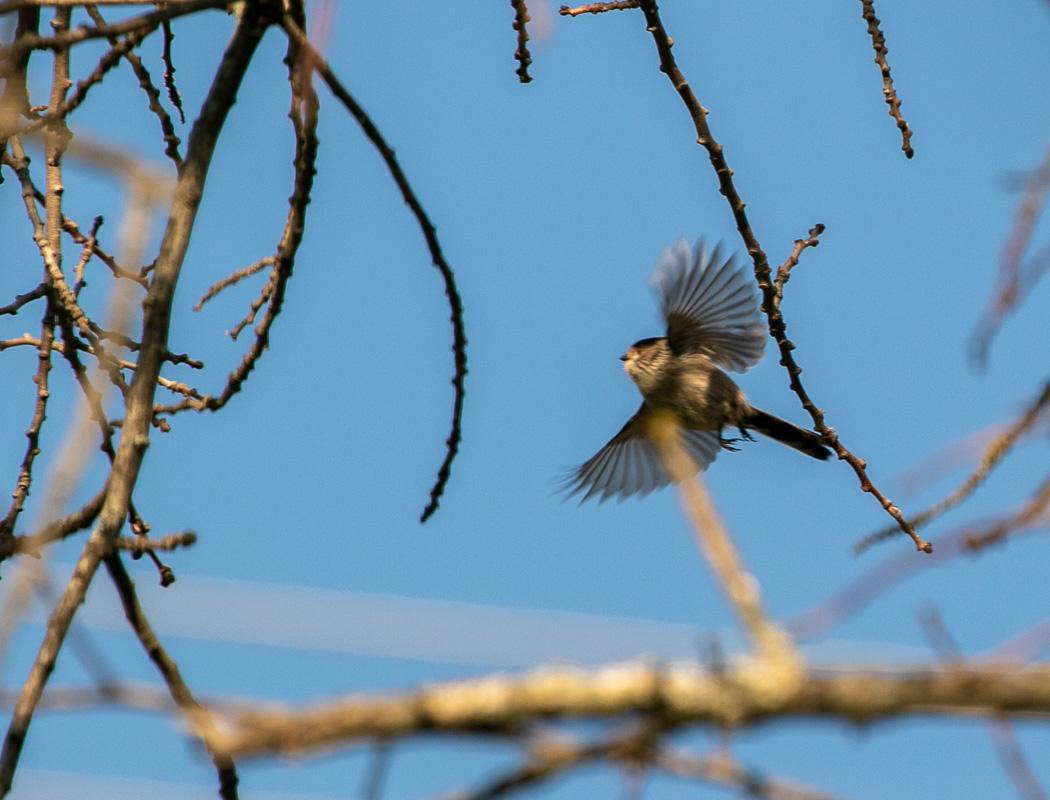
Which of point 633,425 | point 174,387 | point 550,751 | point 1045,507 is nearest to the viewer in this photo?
point 550,751

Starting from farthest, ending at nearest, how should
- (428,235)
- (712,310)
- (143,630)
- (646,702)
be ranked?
1. (712,310)
2. (428,235)
3. (143,630)
4. (646,702)

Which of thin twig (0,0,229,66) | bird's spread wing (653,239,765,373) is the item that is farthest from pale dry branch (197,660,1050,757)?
bird's spread wing (653,239,765,373)

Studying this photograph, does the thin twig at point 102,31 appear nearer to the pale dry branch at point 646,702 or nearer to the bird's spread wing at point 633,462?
the pale dry branch at point 646,702

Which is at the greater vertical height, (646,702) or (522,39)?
(522,39)

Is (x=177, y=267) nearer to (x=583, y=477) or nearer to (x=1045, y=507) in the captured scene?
(x=1045, y=507)

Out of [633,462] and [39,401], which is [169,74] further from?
[633,462]

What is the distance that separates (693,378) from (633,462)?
1.89 feet

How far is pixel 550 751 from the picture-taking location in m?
0.90

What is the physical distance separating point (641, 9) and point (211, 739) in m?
1.93

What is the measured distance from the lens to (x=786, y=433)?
173 inches

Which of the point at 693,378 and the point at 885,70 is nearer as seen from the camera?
the point at 885,70

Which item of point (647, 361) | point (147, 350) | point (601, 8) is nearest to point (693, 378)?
point (647, 361)

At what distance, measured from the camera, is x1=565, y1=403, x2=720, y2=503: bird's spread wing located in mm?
4789

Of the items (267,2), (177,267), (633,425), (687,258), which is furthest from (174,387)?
(633,425)
